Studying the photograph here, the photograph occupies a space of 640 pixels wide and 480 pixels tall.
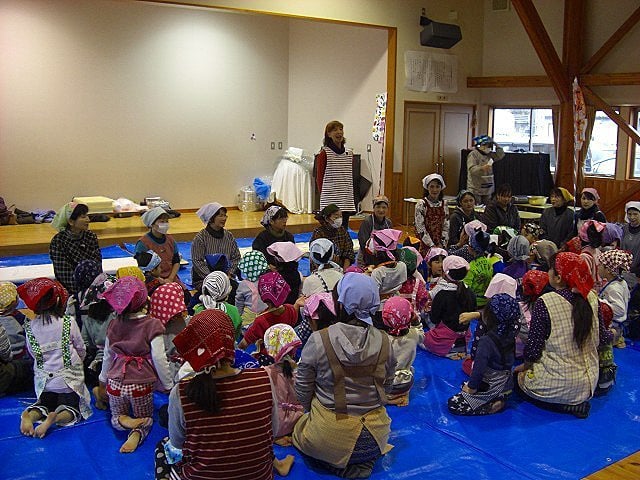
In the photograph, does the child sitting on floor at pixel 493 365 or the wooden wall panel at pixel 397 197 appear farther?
the wooden wall panel at pixel 397 197

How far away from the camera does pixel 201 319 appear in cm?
272

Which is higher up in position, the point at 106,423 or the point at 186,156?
the point at 186,156

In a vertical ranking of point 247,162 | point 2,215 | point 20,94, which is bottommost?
point 2,215

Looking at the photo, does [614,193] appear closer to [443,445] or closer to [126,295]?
[443,445]

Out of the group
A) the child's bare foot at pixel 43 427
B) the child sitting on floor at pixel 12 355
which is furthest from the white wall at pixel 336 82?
the child's bare foot at pixel 43 427

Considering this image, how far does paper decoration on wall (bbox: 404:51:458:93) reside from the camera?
10891 millimetres

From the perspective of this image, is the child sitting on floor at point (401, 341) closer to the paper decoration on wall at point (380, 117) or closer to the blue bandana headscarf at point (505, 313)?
the blue bandana headscarf at point (505, 313)

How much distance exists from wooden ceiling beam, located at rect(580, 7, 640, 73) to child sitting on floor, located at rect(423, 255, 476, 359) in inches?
264

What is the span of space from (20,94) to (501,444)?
9.12 m

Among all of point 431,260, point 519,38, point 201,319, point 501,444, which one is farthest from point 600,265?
point 519,38

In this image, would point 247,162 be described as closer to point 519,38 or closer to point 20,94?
point 20,94

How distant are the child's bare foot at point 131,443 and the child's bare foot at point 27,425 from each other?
0.52 m

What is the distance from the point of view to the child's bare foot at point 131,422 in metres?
3.83

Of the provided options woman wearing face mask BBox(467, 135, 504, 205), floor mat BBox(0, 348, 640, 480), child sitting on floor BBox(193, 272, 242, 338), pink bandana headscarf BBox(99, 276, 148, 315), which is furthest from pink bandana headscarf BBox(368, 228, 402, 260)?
woman wearing face mask BBox(467, 135, 504, 205)
